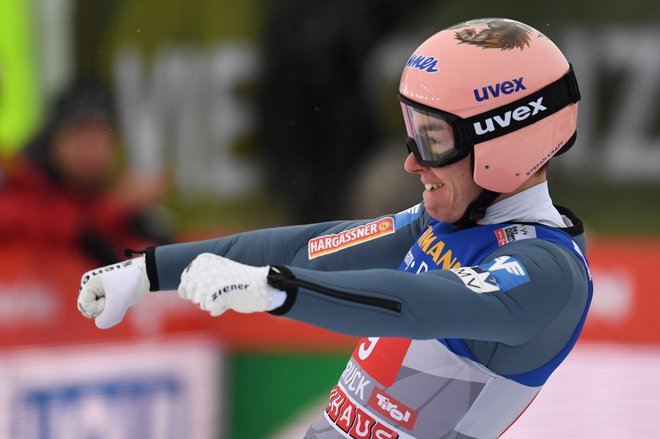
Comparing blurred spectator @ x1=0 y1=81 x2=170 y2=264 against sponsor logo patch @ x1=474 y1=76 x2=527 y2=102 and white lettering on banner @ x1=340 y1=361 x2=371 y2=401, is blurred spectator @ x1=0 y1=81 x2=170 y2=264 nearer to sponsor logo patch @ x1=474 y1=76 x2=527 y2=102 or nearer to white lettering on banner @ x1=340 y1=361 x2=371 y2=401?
white lettering on banner @ x1=340 y1=361 x2=371 y2=401

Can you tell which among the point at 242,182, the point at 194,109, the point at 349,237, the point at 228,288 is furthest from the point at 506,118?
the point at 194,109

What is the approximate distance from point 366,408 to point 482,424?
333mm

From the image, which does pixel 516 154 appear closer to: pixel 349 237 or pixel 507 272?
pixel 507 272

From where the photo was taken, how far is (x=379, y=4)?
8.69 metres

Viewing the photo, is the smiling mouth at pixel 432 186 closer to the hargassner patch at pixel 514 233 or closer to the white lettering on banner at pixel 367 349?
the hargassner patch at pixel 514 233

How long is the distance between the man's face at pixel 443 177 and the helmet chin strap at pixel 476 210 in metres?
0.01

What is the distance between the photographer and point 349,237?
3.61 meters

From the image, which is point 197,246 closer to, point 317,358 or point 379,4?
point 317,358

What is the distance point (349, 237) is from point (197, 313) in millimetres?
2776

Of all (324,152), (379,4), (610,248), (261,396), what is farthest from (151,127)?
(610,248)

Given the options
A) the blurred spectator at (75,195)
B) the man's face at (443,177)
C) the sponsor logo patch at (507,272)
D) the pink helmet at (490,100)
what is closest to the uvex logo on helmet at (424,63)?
the pink helmet at (490,100)

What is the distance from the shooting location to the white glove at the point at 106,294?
10.6 feet

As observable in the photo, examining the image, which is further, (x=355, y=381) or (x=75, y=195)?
(x=75, y=195)

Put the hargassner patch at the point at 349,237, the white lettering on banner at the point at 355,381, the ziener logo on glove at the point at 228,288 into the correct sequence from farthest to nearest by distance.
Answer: the hargassner patch at the point at 349,237 < the white lettering on banner at the point at 355,381 < the ziener logo on glove at the point at 228,288
